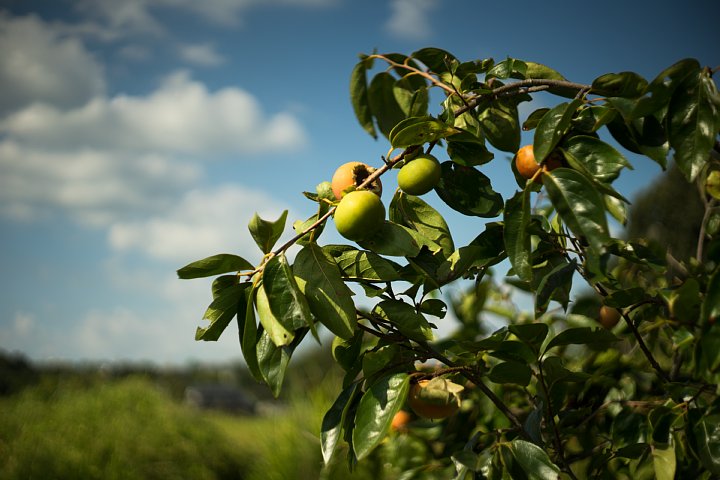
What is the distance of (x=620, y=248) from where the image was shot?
0.94m

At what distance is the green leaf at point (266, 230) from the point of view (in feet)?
2.62

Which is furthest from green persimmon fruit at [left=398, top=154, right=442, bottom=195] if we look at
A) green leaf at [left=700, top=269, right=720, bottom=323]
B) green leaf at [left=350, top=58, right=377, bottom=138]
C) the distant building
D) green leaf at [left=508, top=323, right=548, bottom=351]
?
the distant building

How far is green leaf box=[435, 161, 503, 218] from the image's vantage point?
92 cm

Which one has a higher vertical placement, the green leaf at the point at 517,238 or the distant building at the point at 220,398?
the green leaf at the point at 517,238

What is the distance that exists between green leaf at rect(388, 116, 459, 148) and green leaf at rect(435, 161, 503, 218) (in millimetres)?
91

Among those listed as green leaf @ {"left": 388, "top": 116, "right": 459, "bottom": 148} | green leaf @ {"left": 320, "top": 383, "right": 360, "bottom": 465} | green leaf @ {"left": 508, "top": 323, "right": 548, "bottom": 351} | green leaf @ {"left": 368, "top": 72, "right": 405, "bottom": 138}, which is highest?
green leaf @ {"left": 368, "top": 72, "right": 405, "bottom": 138}

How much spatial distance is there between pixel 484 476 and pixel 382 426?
24cm

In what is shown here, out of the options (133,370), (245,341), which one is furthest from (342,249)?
(133,370)

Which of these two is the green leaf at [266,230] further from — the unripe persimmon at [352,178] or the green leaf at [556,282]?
the green leaf at [556,282]

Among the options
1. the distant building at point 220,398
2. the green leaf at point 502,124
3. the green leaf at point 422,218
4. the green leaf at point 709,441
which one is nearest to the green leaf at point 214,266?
the green leaf at point 422,218

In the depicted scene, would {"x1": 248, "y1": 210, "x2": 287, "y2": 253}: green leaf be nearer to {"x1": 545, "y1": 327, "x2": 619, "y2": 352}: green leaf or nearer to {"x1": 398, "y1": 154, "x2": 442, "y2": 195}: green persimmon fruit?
{"x1": 398, "y1": 154, "x2": 442, "y2": 195}: green persimmon fruit

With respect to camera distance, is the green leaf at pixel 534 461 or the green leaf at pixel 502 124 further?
the green leaf at pixel 502 124

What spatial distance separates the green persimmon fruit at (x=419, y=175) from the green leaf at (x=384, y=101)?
440mm

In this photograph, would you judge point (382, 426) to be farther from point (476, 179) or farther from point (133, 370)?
point (133, 370)
